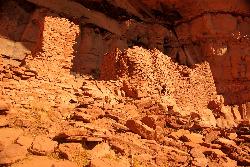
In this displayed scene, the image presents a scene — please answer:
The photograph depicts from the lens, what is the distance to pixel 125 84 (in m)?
14.3

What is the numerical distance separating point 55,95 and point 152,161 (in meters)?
4.35

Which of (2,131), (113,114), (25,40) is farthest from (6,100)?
(25,40)

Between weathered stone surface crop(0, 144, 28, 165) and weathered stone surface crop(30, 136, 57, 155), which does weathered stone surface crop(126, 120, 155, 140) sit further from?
weathered stone surface crop(0, 144, 28, 165)

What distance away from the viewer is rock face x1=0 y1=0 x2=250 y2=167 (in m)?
8.30

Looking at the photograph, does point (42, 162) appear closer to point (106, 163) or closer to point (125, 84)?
point (106, 163)

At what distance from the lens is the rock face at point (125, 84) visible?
830 cm

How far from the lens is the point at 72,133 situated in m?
8.27

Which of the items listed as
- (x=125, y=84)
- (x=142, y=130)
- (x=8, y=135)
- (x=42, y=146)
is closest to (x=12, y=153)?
(x=42, y=146)

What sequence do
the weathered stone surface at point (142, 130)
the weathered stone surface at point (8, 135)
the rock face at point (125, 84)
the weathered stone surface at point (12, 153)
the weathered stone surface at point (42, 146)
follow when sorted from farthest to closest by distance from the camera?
the weathered stone surface at point (142, 130) < the rock face at point (125, 84) < the weathered stone surface at point (8, 135) < the weathered stone surface at point (42, 146) < the weathered stone surface at point (12, 153)

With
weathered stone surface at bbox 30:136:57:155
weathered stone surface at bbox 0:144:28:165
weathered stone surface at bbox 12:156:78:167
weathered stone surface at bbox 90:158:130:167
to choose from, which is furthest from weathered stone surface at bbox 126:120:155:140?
weathered stone surface at bbox 0:144:28:165

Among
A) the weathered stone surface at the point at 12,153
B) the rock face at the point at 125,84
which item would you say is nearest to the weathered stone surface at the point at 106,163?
the rock face at the point at 125,84

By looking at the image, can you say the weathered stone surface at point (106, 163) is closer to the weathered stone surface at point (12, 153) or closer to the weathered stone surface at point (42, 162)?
the weathered stone surface at point (42, 162)

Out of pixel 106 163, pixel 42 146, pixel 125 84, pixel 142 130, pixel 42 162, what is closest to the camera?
pixel 42 162

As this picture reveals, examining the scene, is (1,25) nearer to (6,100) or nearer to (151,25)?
(151,25)
